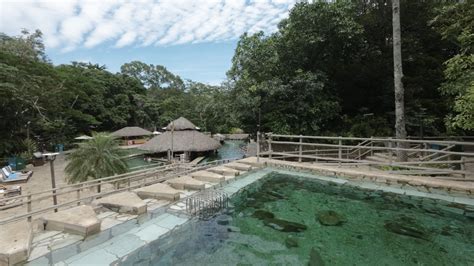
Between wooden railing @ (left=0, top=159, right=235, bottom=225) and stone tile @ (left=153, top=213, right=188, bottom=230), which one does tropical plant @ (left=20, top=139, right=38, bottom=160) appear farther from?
stone tile @ (left=153, top=213, right=188, bottom=230)

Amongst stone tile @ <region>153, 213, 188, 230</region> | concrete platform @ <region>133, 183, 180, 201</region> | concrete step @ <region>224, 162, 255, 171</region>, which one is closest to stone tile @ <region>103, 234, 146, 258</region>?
stone tile @ <region>153, 213, 188, 230</region>

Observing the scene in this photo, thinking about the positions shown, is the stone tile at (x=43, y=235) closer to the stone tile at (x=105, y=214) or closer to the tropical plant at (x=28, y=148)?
the stone tile at (x=105, y=214)

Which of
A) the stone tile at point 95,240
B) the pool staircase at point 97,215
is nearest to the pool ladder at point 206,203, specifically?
the pool staircase at point 97,215

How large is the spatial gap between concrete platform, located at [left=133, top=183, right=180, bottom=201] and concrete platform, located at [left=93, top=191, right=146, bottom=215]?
0.40 metres

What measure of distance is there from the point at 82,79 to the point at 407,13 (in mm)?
26015

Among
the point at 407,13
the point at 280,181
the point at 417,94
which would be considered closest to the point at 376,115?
the point at 417,94

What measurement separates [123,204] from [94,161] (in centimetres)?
443

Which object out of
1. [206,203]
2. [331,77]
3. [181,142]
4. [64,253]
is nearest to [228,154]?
[181,142]

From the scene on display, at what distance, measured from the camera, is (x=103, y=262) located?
274 centimetres

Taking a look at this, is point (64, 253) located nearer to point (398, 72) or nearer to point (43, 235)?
point (43, 235)

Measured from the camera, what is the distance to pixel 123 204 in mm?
4027

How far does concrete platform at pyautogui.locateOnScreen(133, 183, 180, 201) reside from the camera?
462 centimetres

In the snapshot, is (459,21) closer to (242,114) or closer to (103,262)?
(242,114)

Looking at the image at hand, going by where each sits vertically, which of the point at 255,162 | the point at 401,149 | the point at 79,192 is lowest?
the point at 79,192
